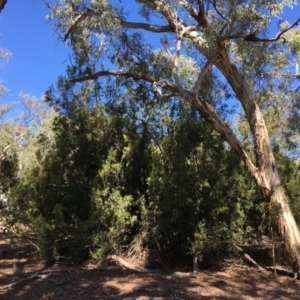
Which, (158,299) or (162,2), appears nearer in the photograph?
(158,299)

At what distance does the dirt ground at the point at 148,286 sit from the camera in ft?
21.1

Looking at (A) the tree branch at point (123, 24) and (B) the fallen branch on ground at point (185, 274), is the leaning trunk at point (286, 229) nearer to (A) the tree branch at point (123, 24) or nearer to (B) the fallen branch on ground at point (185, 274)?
(B) the fallen branch on ground at point (185, 274)

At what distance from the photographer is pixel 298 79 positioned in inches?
522

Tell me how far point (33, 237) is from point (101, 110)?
3.28m

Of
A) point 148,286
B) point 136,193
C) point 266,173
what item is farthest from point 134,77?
point 148,286

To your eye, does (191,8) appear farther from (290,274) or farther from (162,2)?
(290,274)

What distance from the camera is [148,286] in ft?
22.7

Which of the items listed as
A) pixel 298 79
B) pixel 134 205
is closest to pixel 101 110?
pixel 134 205

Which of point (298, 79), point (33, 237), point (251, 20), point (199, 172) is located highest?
point (298, 79)

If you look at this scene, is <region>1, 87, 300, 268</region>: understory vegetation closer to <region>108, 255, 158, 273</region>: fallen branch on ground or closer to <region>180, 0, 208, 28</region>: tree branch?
<region>108, 255, 158, 273</region>: fallen branch on ground

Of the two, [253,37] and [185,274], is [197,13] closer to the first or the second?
[253,37]

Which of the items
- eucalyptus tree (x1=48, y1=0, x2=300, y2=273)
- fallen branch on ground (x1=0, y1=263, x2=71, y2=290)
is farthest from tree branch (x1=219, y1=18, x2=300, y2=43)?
fallen branch on ground (x1=0, y1=263, x2=71, y2=290)

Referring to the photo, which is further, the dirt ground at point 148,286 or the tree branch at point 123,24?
the tree branch at point 123,24

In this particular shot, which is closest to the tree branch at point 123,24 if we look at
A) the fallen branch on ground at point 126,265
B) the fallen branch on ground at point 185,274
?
the fallen branch on ground at point 126,265
